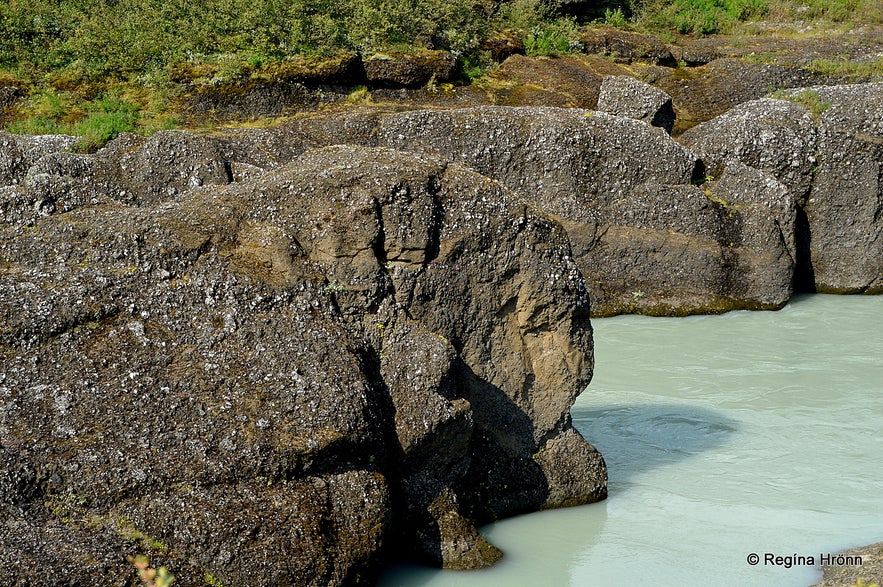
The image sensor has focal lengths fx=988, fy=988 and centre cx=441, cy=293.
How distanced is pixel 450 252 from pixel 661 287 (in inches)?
359

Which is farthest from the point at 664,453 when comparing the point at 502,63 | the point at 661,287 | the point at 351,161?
the point at 502,63

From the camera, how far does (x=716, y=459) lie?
385 inches

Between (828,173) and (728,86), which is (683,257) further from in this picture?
(728,86)

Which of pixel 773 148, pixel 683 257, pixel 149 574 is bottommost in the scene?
pixel 683 257

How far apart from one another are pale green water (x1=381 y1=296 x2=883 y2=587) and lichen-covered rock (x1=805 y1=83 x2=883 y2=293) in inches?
81.9

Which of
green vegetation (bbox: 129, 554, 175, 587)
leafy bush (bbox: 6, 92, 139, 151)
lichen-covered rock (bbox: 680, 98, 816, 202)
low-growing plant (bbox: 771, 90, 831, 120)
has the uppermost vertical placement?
green vegetation (bbox: 129, 554, 175, 587)

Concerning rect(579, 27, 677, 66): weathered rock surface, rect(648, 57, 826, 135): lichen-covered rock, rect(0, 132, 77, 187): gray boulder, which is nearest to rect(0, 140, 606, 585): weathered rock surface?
rect(0, 132, 77, 187): gray boulder

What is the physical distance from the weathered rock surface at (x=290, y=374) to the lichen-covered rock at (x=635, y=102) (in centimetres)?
1112

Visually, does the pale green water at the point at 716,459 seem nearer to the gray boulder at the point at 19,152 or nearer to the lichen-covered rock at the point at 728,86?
the lichen-covered rock at the point at 728,86

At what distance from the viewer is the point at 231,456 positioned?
6270 mm

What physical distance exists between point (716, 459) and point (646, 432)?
1.01 m

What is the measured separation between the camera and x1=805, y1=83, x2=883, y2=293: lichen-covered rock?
1745 cm

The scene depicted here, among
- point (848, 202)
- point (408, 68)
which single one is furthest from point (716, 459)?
point (408, 68)

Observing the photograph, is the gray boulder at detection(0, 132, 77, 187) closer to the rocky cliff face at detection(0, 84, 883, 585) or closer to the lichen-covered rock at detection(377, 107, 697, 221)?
the rocky cliff face at detection(0, 84, 883, 585)
